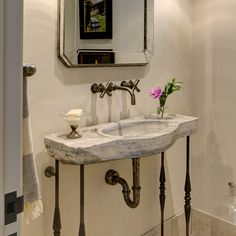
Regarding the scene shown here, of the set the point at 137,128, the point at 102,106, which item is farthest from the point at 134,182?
the point at 102,106

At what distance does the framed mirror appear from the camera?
174 cm

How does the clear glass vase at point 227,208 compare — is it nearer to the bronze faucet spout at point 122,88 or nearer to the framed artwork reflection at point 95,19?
the bronze faucet spout at point 122,88

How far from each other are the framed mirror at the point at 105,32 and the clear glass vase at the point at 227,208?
112 cm

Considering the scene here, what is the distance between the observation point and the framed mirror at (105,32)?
5.72ft

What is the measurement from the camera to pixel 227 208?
248cm

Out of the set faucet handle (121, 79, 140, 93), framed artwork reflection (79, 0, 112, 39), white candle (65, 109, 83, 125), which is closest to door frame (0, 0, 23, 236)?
white candle (65, 109, 83, 125)

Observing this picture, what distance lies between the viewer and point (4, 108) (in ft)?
2.28

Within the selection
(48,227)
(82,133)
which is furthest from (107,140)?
(48,227)

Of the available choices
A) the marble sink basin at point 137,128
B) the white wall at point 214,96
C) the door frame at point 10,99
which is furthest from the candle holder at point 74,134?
the white wall at point 214,96

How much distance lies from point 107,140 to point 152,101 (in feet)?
2.71

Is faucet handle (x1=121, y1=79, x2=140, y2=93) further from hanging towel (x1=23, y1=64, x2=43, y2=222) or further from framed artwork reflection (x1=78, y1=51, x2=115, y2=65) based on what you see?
hanging towel (x1=23, y1=64, x2=43, y2=222)

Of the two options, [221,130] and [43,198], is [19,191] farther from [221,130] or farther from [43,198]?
[221,130]

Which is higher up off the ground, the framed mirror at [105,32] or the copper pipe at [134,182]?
the framed mirror at [105,32]

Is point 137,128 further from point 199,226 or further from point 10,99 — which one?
point 10,99
